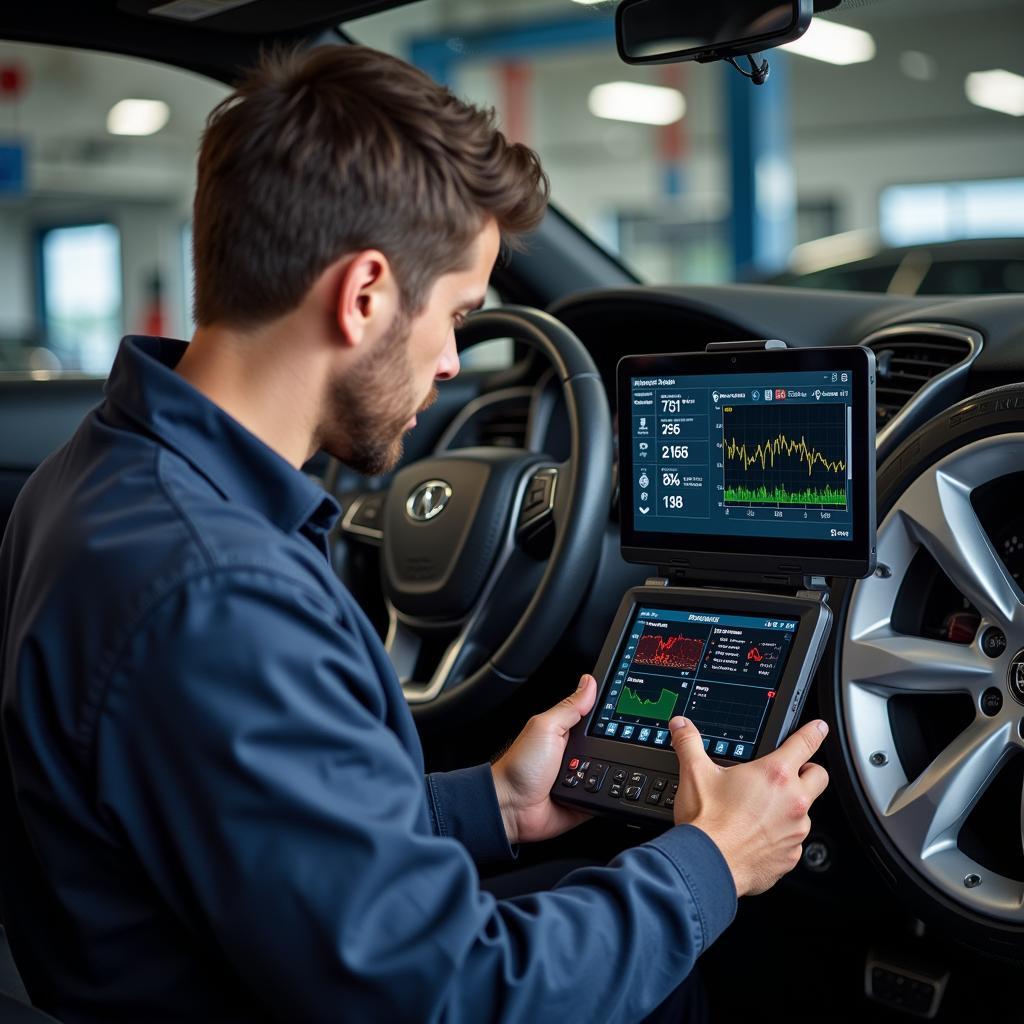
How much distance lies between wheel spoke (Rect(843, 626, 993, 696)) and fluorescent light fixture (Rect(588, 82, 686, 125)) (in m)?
13.6

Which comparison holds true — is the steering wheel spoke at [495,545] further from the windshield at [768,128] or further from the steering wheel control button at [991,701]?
the windshield at [768,128]

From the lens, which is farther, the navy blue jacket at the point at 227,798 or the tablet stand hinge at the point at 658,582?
the tablet stand hinge at the point at 658,582

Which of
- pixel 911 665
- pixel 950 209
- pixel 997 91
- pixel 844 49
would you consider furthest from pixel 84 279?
pixel 911 665

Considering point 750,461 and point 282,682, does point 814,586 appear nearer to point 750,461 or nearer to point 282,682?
point 750,461

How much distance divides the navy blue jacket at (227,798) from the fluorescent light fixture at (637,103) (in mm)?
14057

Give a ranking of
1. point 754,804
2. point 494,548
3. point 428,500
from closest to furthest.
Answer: point 754,804, point 494,548, point 428,500

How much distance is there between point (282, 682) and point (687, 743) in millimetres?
513

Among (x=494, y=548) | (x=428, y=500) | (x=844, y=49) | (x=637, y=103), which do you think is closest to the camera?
(x=494, y=548)

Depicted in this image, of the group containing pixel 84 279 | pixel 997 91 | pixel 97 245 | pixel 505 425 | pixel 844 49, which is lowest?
pixel 84 279

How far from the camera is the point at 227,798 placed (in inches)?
33.3

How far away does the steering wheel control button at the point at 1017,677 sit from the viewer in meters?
1.36

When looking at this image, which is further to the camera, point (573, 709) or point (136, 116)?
point (136, 116)

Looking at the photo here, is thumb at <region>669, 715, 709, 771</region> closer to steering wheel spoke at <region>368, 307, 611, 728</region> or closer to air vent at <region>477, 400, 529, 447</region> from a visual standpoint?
steering wheel spoke at <region>368, 307, 611, 728</region>

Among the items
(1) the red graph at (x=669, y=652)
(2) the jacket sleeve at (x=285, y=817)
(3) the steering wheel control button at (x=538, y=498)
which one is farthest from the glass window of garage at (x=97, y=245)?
(2) the jacket sleeve at (x=285, y=817)
